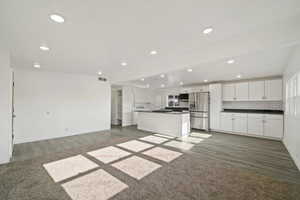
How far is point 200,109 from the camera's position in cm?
651

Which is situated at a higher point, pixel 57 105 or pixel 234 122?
pixel 57 105

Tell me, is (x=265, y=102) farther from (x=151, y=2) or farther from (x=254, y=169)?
(x=151, y=2)

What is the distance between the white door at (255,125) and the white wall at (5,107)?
7.57 meters

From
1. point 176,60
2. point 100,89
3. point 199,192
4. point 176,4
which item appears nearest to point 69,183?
point 199,192

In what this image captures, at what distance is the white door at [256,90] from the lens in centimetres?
521

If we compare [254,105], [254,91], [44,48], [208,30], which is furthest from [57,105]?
[254,105]

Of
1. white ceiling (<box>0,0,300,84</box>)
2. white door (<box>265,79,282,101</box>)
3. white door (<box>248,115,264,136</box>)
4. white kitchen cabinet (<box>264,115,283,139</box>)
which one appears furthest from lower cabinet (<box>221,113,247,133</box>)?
white ceiling (<box>0,0,300,84</box>)

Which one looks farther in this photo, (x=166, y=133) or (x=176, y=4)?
(x=166, y=133)

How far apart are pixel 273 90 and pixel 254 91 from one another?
0.57 metres

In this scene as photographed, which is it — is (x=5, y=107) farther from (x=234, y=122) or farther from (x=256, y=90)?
(x=256, y=90)

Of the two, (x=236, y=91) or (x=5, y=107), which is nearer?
(x=5, y=107)

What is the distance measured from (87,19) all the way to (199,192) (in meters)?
3.03

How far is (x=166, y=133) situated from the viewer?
214 inches

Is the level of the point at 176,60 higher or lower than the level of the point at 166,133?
higher
